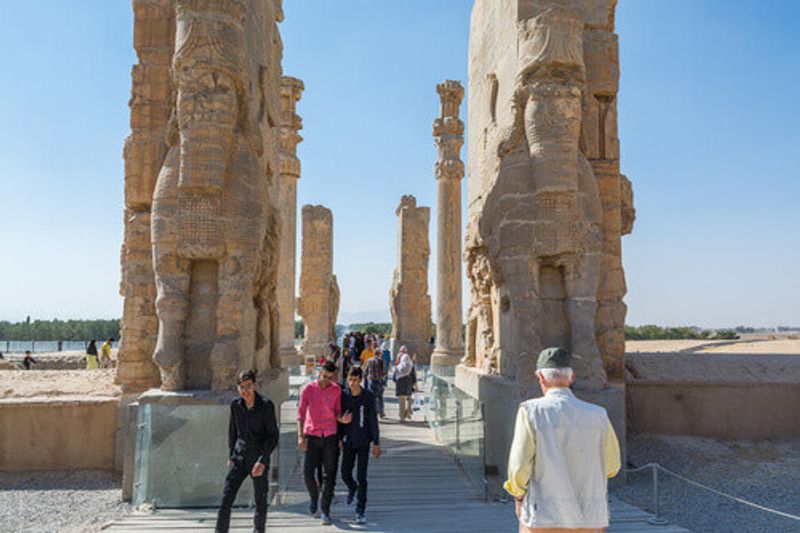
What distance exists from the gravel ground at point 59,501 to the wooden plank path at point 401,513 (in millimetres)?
593

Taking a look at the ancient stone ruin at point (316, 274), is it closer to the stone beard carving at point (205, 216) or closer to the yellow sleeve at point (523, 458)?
the stone beard carving at point (205, 216)

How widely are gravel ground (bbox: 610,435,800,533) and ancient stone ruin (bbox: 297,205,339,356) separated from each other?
42.9 feet

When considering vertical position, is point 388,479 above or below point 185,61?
below

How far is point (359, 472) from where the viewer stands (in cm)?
461

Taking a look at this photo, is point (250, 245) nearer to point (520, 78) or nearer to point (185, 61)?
point (185, 61)

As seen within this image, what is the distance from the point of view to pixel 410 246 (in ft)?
63.3

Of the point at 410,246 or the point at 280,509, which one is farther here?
the point at 410,246

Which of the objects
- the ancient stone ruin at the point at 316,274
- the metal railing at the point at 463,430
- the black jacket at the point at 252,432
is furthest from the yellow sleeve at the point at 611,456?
the ancient stone ruin at the point at 316,274

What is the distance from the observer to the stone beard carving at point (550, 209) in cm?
562

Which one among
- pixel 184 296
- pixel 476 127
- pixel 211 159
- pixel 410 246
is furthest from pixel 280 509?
pixel 410 246

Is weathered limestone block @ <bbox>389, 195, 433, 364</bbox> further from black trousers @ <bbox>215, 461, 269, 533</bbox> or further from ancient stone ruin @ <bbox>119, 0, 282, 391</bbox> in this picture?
black trousers @ <bbox>215, 461, 269, 533</bbox>

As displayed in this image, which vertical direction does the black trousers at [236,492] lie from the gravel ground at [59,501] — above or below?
above

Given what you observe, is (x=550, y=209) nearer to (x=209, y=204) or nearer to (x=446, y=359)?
(x=209, y=204)

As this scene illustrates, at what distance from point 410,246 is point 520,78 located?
13.5 m
